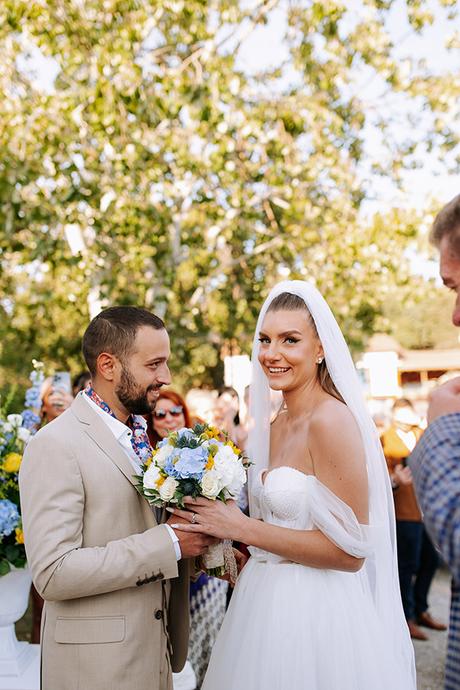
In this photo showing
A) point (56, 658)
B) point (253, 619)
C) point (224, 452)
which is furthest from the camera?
point (253, 619)

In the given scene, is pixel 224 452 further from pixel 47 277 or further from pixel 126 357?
pixel 47 277

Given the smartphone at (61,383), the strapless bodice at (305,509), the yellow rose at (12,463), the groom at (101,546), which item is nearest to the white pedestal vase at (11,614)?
the yellow rose at (12,463)

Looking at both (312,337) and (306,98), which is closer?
(312,337)

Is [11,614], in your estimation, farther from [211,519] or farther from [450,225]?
[450,225]

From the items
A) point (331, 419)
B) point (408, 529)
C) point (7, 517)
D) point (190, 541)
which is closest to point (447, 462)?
point (190, 541)

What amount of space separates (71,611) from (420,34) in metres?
10.2

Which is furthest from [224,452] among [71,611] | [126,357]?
[71,611]

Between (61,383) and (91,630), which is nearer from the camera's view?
(91,630)

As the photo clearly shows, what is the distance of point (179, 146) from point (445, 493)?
904cm

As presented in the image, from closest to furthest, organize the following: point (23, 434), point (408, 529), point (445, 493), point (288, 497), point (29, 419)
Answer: point (445, 493) → point (288, 497) → point (23, 434) → point (29, 419) → point (408, 529)

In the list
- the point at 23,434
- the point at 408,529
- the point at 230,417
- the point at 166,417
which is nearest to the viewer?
the point at 23,434

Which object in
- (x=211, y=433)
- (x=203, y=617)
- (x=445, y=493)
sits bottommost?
(x=203, y=617)

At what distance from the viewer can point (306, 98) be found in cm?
1060

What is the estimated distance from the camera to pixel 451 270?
64.8 inches
